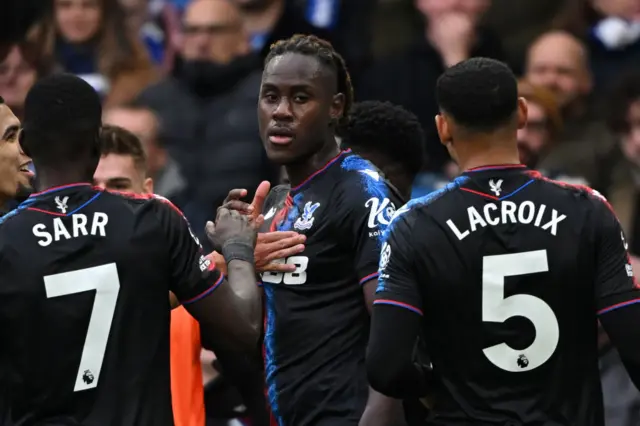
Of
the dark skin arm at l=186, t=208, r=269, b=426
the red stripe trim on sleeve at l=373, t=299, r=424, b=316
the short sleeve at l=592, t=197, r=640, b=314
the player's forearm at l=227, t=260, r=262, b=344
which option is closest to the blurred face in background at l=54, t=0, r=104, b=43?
the dark skin arm at l=186, t=208, r=269, b=426

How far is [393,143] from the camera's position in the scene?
6383 mm

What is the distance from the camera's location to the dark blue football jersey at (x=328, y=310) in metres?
Result: 5.53

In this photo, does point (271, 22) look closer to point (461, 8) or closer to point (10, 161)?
point (461, 8)

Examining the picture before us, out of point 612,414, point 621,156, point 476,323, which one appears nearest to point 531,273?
point 476,323

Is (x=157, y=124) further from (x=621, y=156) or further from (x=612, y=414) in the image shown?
(x=612, y=414)

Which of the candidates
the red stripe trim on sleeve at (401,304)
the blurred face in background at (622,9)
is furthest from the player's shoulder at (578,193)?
the blurred face in background at (622,9)

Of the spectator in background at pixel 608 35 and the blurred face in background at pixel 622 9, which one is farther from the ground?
the blurred face in background at pixel 622 9

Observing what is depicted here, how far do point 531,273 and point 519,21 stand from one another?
582 cm

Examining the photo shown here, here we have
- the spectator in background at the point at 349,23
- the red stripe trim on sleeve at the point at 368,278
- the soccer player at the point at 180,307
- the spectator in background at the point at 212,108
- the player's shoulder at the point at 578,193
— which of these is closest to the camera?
the player's shoulder at the point at 578,193

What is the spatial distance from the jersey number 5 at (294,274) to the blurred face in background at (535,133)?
11.0ft

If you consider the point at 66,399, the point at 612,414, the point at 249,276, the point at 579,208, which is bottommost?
the point at 612,414

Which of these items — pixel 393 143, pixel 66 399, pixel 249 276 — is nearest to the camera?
pixel 66 399

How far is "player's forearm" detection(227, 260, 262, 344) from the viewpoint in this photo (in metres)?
5.10

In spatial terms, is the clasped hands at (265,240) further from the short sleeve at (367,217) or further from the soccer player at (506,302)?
the soccer player at (506,302)
